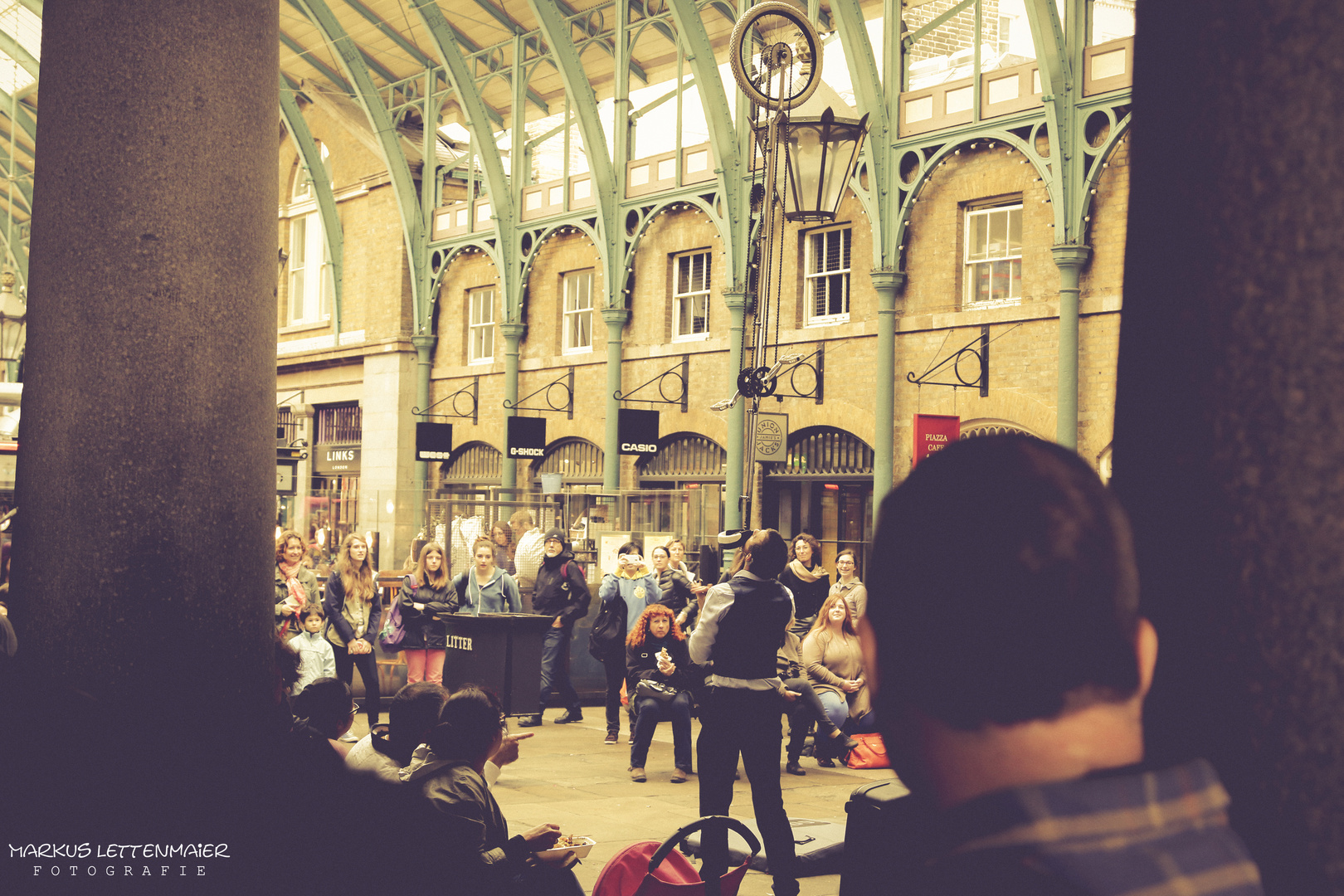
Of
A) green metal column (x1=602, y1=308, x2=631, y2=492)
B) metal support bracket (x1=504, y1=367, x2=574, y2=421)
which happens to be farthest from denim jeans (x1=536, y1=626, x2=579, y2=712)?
metal support bracket (x1=504, y1=367, x2=574, y2=421)

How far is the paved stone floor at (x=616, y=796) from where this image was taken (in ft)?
25.5

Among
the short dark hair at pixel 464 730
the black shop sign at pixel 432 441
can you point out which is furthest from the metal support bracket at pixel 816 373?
the short dark hair at pixel 464 730

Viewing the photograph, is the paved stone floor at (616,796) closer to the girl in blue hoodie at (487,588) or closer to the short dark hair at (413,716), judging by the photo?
the girl in blue hoodie at (487,588)

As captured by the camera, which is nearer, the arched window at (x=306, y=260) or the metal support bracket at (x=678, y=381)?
the metal support bracket at (x=678, y=381)

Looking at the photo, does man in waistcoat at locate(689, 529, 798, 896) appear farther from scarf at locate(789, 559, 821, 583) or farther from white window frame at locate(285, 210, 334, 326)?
white window frame at locate(285, 210, 334, 326)

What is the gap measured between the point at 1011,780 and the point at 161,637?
2.12m

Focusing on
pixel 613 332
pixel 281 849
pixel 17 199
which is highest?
pixel 17 199

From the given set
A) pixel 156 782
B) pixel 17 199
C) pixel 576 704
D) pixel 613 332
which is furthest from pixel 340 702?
pixel 17 199

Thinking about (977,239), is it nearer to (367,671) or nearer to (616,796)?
(367,671)

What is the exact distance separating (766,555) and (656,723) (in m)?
3.60

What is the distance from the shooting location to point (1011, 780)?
→ 3.58 ft

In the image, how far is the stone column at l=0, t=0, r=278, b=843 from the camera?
2.68m

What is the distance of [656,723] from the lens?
9.99m

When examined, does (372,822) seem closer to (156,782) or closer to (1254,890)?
(156,782)
